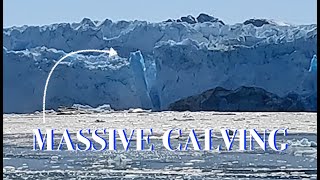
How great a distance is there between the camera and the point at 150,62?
46.8ft

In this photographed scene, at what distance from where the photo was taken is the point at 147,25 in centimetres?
1370

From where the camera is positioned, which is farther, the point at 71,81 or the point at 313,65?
the point at 71,81

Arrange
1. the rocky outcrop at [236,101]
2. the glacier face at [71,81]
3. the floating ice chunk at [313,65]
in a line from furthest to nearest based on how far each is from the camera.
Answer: the glacier face at [71,81] < the rocky outcrop at [236,101] < the floating ice chunk at [313,65]

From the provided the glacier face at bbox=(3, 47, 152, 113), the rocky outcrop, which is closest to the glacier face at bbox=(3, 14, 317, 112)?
the glacier face at bbox=(3, 47, 152, 113)

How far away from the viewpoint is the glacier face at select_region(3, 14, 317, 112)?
12.1m

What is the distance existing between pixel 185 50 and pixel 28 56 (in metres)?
2.88

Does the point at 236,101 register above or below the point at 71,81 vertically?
below

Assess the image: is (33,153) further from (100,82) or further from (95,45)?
(95,45)

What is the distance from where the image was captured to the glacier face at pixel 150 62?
12.1 meters

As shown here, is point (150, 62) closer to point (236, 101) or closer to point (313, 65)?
point (236, 101)

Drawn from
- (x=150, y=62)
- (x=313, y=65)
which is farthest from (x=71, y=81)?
(x=313, y=65)

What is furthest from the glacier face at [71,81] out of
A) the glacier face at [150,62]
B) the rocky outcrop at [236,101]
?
the rocky outcrop at [236,101]

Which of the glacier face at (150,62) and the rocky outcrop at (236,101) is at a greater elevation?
the glacier face at (150,62)

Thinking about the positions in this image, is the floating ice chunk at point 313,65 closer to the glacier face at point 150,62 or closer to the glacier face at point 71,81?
the glacier face at point 150,62
